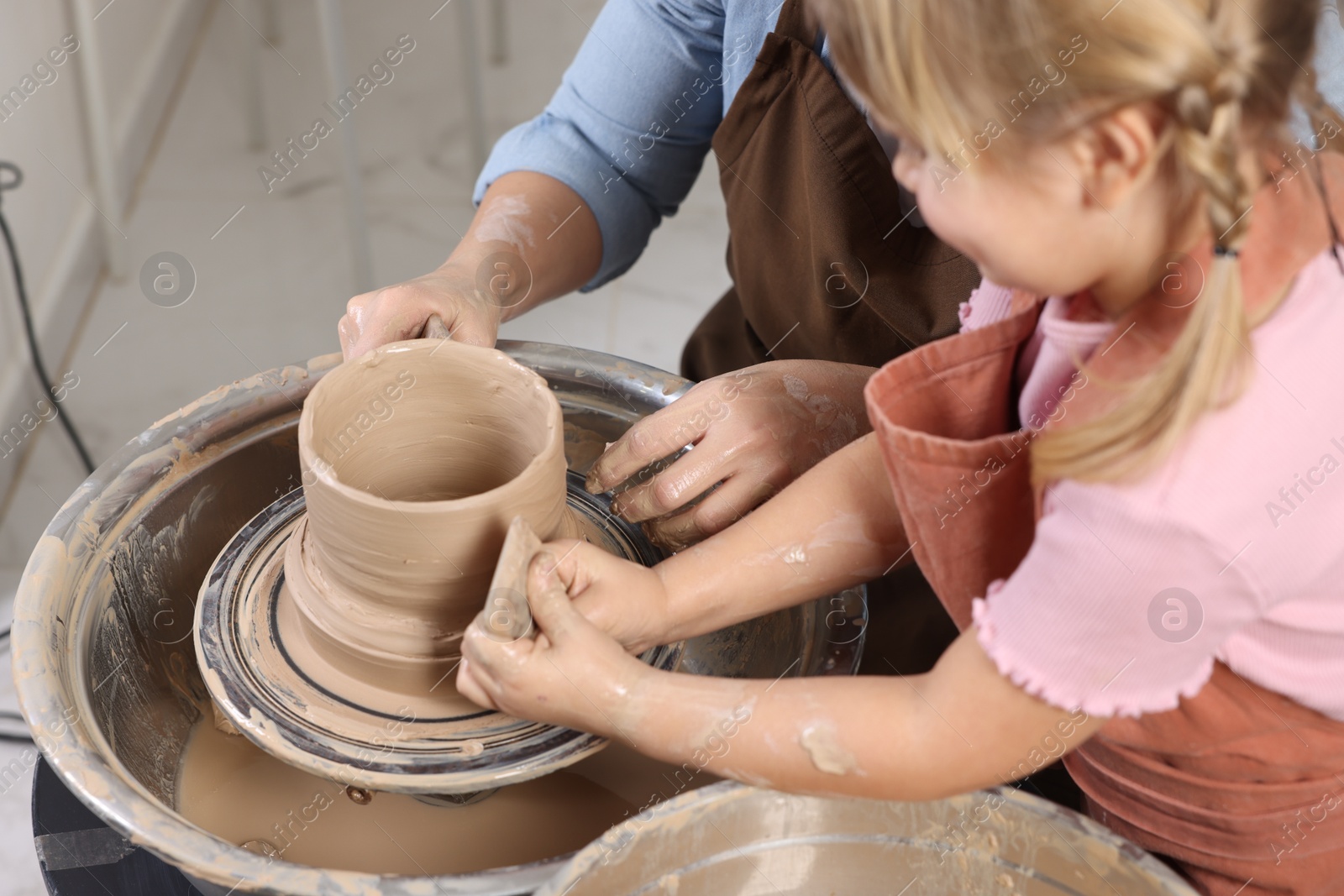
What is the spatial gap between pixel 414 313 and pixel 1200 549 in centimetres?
68

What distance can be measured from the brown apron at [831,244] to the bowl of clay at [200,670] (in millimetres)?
173

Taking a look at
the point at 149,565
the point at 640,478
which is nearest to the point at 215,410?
the point at 149,565

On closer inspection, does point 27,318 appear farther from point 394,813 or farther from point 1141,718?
point 1141,718

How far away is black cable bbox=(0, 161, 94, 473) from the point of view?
6.21 feet

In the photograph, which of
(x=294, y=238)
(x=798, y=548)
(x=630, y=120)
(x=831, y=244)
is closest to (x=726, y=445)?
(x=798, y=548)

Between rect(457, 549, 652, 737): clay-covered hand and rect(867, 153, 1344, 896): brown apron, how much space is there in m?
0.23

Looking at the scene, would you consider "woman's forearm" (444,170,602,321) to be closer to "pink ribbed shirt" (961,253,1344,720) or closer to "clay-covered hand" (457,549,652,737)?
"clay-covered hand" (457,549,652,737)

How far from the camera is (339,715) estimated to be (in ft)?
2.86

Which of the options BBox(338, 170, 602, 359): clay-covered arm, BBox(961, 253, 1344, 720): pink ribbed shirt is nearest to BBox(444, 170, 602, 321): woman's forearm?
BBox(338, 170, 602, 359): clay-covered arm

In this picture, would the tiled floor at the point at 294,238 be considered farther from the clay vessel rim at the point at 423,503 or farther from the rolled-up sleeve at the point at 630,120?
the clay vessel rim at the point at 423,503

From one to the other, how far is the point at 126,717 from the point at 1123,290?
827 mm

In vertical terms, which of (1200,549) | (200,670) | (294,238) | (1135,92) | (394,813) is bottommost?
(294,238)

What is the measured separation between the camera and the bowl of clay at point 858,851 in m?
0.73

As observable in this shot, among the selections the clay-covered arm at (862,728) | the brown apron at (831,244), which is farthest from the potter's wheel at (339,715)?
the brown apron at (831,244)
